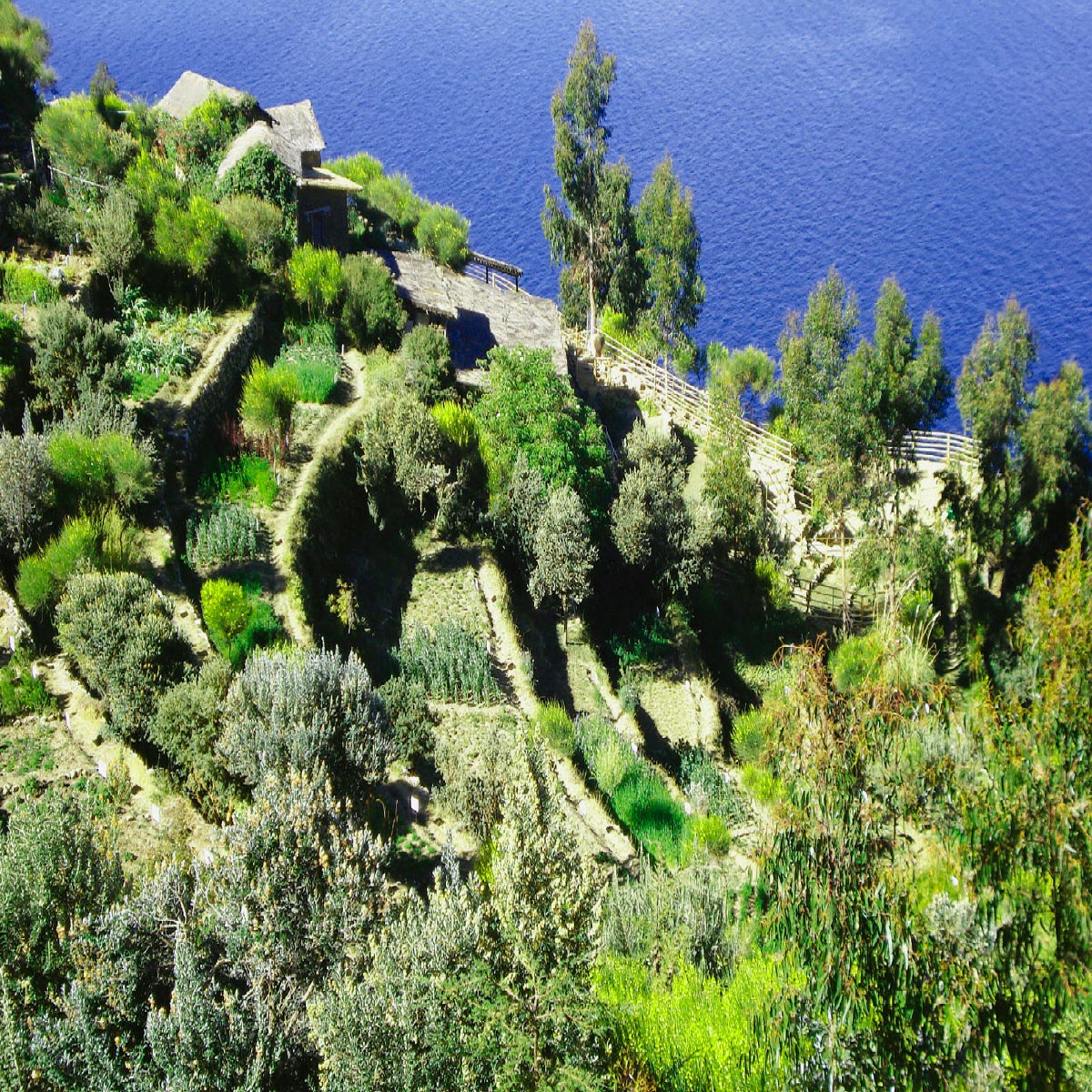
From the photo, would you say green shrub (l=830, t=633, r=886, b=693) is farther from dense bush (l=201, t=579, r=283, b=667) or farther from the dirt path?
dense bush (l=201, t=579, r=283, b=667)

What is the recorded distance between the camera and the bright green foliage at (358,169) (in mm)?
50906

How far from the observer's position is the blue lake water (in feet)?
217

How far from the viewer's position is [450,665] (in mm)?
23781

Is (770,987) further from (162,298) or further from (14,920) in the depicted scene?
(162,298)

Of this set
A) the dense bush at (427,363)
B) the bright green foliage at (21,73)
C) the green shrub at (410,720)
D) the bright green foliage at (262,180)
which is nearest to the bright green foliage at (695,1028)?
the green shrub at (410,720)

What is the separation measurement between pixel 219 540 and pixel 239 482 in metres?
Answer: 2.54

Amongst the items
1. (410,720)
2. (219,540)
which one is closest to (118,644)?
(410,720)

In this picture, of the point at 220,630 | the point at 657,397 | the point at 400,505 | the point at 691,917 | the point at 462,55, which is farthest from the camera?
the point at 462,55

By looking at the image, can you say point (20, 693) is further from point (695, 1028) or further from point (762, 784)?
point (762, 784)

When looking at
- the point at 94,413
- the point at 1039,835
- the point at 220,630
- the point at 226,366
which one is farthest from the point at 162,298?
the point at 1039,835

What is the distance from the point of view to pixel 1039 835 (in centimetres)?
1287

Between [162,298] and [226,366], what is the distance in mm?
3686

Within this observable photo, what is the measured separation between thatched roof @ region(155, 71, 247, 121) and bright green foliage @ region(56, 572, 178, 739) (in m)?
28.5

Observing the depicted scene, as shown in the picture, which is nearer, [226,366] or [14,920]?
[14,920]
